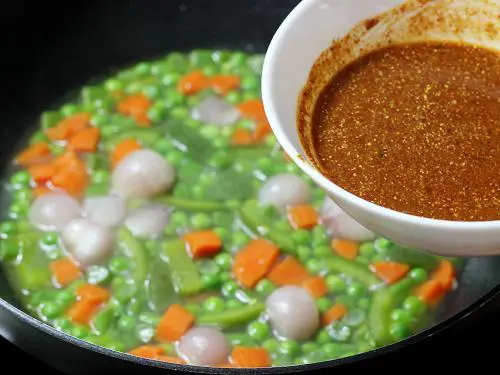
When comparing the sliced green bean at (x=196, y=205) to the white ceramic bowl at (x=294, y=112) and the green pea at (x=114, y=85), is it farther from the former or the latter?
the white ceramic bowl at (x=294, y=112)

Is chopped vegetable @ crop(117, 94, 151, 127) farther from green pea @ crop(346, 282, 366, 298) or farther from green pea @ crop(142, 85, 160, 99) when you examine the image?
green pea @ crop(346, 282, 366, 298)

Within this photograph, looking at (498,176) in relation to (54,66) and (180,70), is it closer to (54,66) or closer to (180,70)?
(180,70)

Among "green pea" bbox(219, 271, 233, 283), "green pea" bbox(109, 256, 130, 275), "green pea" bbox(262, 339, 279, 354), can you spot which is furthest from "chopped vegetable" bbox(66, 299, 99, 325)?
"green pea" bbox(262, 339, 279, 354)

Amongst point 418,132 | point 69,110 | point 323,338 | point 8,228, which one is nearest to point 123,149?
point 69,110

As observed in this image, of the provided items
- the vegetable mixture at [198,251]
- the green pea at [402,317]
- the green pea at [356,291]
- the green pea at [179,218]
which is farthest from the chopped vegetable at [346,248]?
the green pea at [179,218]

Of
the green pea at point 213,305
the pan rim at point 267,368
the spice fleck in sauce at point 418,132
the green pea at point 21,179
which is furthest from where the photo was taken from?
the green pea at point 21,179

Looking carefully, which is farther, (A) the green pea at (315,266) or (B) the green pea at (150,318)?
(A) the green pea at (315,266)

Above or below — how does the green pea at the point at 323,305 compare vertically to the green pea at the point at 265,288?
below
